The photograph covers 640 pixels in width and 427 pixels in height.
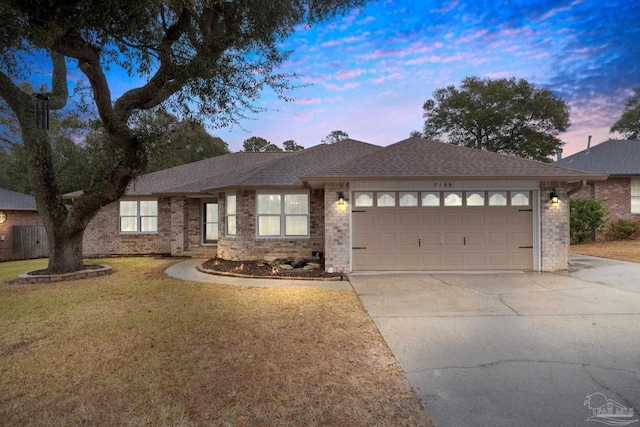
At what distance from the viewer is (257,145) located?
39.2m

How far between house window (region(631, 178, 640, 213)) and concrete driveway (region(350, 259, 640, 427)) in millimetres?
14228

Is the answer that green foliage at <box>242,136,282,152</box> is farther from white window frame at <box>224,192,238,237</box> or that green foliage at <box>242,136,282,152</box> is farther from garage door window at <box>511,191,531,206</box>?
garage door window at <box>511,191,531,206</box>

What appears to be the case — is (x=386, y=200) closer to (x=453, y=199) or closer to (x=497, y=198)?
(x=453, y=199)

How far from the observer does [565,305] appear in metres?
6.02

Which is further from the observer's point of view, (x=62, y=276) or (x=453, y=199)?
(x=453, y=199)

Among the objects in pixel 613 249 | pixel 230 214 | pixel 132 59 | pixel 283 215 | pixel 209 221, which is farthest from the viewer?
pixel 209 221

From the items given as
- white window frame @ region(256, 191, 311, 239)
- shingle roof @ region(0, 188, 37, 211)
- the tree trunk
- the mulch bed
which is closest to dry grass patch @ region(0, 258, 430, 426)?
the mulch bed

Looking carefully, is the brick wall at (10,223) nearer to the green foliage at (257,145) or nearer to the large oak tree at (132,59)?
the large oak tree at (132,59)

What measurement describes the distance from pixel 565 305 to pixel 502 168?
4.61m

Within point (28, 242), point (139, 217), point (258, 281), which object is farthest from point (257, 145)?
point (258, 281)

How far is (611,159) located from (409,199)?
16.9 metres

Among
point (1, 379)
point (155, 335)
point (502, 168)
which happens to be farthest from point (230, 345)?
point (502, 168)

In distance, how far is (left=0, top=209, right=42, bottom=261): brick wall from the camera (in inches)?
568

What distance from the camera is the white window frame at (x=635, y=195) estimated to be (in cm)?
1741
